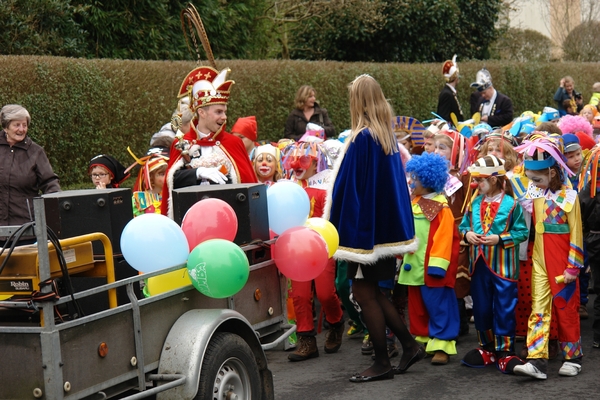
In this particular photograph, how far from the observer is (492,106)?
42.7ft

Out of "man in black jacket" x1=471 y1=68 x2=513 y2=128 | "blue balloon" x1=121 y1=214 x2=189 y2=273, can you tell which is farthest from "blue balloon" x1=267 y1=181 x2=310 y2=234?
"man in black jacket" x1=471 y1=68 x2=513 y2=128

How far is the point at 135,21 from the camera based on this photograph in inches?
622

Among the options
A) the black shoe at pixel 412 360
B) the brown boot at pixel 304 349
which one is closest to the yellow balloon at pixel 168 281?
the black shoe at pixel 412 360

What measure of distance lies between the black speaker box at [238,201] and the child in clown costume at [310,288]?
171 centimetres

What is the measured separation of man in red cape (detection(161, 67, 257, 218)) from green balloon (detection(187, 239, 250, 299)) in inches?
66.2

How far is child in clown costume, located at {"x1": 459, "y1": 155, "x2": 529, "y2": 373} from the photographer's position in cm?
646

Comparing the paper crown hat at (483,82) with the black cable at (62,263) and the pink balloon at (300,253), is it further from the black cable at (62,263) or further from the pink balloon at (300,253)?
the black cable at (62,263)

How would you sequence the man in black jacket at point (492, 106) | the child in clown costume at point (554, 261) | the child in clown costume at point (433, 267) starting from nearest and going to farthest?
the child in clown costume at point (554, 261)
the child in clown costume at point (433, 267)
the man in black jacket at point (492, 106)

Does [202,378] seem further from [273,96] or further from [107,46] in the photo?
[107,46]

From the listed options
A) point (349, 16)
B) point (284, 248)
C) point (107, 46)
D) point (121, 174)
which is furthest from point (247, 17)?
point (284, 248)

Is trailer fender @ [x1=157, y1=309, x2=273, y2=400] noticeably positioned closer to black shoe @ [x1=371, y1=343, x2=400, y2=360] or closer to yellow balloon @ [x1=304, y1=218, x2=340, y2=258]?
yellow balloon @ [x1=304, y1=218, x2=340, y2=258]

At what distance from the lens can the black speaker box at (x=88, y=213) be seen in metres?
4.83

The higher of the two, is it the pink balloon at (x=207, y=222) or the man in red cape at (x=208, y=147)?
the man in red cape at (x=208, y=147)

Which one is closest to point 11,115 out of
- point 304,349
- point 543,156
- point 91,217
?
point 91,217
